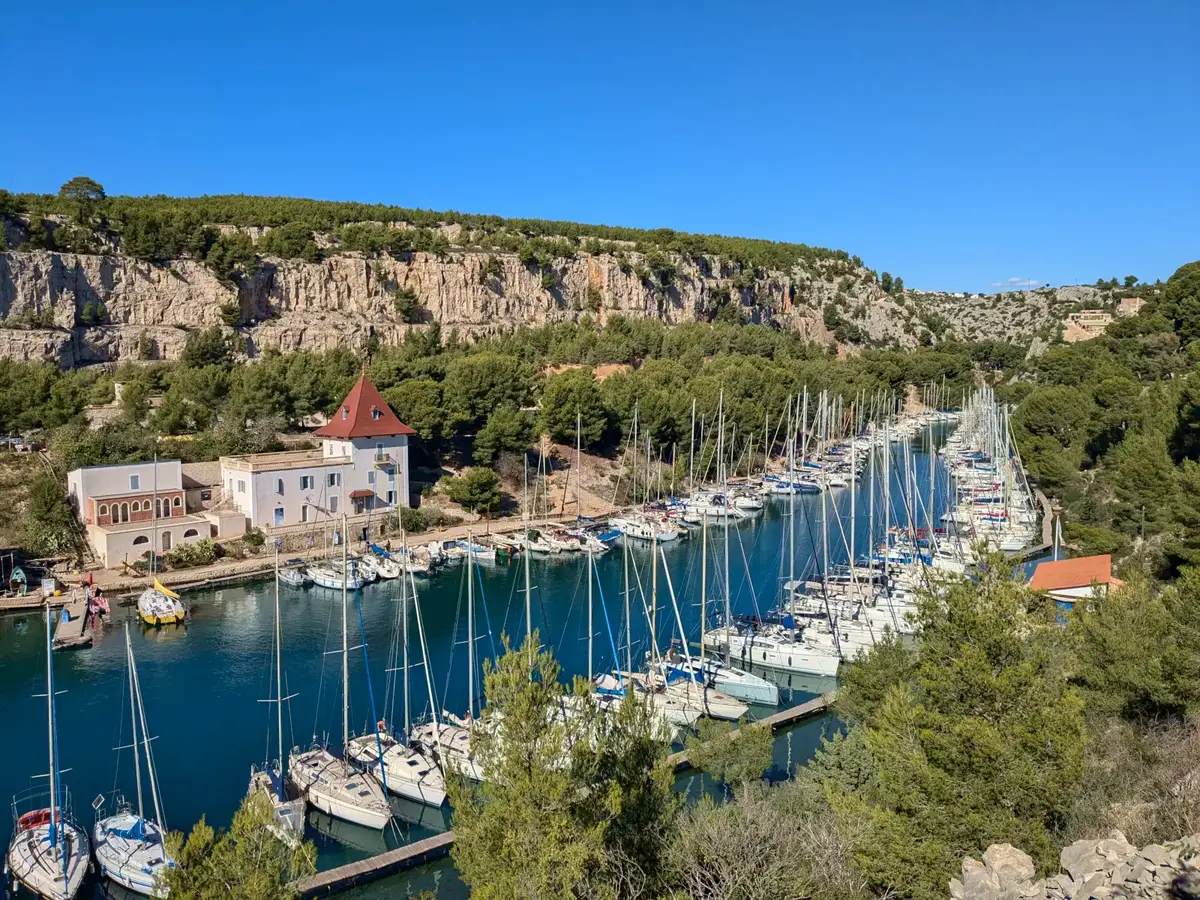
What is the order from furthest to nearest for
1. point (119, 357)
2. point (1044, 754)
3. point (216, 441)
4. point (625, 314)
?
point (625, 314) < point (119, 357) < point (216, 441) < point (1044, 754)

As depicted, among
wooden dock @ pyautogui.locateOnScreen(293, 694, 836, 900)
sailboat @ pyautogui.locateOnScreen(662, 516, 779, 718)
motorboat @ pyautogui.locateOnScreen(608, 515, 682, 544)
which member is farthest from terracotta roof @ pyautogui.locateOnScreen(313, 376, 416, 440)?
wooden dock @ pyautogui.locateOnScreen(293, 694, 836, 900)

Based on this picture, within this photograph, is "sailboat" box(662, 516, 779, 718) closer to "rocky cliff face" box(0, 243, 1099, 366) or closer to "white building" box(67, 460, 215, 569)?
"white building" box(67, 460, 215, 569)

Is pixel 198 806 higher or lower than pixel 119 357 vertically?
lower

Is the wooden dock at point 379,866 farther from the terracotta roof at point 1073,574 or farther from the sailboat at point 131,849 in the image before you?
the terracotta roof at point 1073,574

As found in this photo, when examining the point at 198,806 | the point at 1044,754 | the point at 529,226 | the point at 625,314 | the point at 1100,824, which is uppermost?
the point at 529,226

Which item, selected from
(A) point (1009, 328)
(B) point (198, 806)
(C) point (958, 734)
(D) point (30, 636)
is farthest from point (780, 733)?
(A) point (1009, 328)

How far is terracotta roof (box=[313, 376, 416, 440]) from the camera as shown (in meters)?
40.6

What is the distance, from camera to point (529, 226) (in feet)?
312

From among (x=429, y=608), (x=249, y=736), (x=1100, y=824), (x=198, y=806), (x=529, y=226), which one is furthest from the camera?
(x=529, y=226)

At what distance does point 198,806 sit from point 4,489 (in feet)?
80.3

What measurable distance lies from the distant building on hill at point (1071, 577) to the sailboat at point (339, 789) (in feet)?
64.5

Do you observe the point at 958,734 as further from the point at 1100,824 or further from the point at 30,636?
the point at 30,636

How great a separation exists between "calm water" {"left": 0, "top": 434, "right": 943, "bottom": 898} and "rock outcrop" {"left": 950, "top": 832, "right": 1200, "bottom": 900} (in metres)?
8.32

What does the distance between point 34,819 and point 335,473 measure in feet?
77.8
